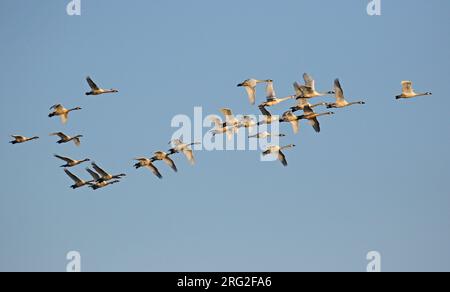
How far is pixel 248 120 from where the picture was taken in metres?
93.7

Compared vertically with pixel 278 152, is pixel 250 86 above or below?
above

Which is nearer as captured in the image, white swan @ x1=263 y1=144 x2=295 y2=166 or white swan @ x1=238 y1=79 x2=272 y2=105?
white swan @ x1=238 y1=79 x2=272 y2=105

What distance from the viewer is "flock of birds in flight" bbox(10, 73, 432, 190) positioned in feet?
290

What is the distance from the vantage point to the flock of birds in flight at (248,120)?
290 feet

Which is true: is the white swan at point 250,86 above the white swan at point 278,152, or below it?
above

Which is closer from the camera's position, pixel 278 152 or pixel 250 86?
pixel 250 86
